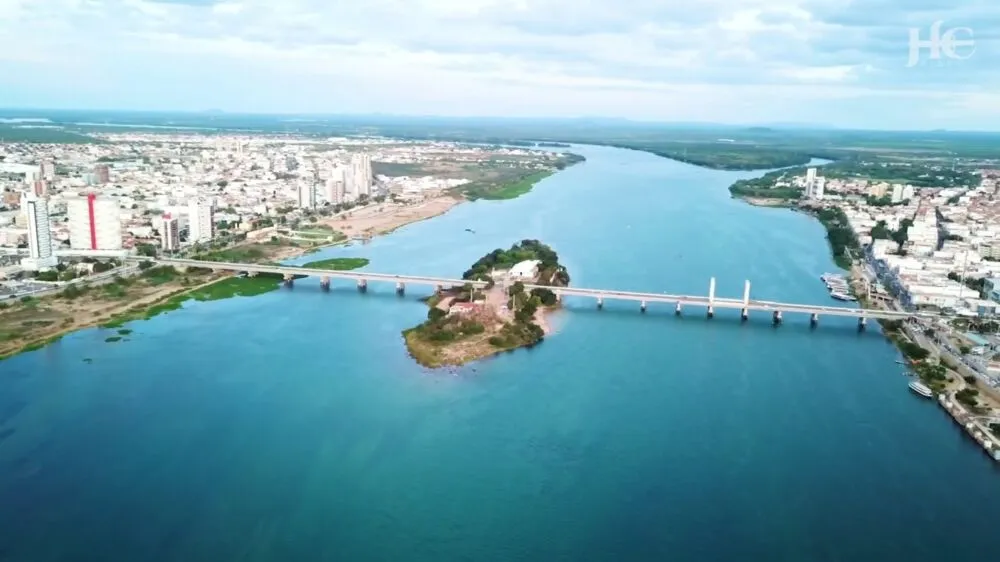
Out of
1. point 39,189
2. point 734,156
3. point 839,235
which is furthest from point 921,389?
point 734,156

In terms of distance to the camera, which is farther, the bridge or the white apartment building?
the white apartment building

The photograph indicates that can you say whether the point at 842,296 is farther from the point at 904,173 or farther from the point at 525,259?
the point at 904,173

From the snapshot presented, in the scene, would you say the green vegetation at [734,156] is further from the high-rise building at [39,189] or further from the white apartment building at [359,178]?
the high-rise building at [39,189]

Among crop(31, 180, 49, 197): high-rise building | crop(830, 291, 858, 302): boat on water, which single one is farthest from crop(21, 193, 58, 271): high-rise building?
crop(830, 291, 858, 302): boat on water

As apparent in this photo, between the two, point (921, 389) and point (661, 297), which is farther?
point (661, 297)

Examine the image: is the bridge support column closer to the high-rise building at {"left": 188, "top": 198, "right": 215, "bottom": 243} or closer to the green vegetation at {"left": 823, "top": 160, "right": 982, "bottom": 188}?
the high-rise building at {"left": 188, "top": 198, "right": 215, "bottom": 243}

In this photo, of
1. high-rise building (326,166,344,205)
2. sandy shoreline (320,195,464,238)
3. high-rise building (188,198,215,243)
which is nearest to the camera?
high-rise building (188,198,215,243)

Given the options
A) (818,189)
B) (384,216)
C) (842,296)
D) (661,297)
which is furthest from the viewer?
(818,189)
